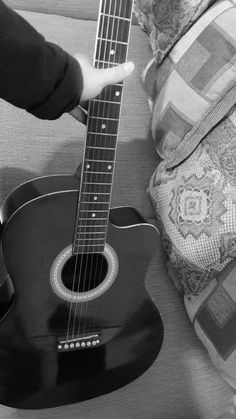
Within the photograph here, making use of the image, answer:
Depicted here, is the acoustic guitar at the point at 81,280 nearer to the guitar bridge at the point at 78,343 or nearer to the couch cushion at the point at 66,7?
the guitar bridge at the point at 78,343

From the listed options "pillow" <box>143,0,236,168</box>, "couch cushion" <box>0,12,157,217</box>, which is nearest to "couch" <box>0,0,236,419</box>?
"couch cushion" <box>0,12,157,217</box>

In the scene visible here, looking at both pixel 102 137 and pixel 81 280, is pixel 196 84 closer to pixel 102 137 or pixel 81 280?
pixel 102 137

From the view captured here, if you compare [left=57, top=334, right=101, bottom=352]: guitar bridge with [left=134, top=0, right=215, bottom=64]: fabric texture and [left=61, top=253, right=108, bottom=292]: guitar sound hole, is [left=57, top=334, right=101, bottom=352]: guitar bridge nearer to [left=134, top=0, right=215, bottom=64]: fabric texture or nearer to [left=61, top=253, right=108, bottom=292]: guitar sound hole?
[left=61, top=253, right=108, bottom=292]: guitar sound hole

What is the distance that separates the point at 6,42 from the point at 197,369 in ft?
2.83

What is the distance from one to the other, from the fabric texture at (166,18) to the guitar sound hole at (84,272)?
51 cm

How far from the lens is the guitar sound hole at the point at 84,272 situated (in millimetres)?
883

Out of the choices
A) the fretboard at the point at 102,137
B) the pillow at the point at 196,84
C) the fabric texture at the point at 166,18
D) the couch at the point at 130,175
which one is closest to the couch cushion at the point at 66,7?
the couch at the point at 130,175

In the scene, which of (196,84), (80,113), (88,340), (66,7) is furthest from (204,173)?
(66,7)

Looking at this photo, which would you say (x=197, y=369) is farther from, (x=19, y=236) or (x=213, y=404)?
(x=19, y=236)

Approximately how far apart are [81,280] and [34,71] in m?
0.43

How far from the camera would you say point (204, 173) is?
3.18 feet

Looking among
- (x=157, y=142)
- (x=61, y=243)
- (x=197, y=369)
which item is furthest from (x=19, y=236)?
(x=197, y=369)

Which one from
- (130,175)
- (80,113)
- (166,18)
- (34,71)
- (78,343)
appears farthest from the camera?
(130,175)

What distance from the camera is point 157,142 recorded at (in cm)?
111
